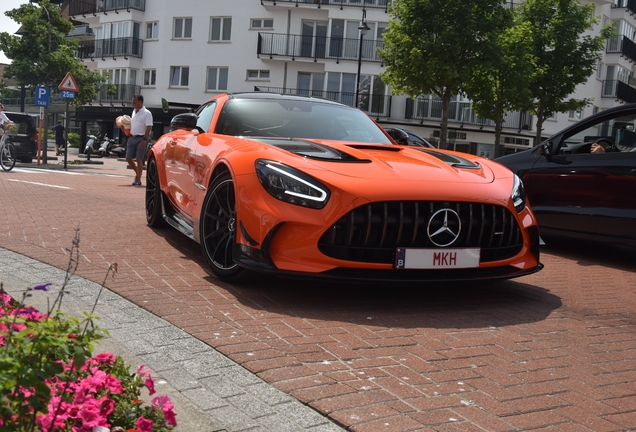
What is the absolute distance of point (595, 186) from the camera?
7316mm

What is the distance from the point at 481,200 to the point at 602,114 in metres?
3.45

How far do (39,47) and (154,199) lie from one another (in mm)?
34949

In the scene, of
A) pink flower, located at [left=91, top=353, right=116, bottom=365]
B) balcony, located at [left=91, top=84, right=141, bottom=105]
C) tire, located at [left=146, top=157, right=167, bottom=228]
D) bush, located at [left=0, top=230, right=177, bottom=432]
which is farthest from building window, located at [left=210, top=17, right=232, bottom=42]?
bush, located at [left=0, top=230, right=177, bottom=432]

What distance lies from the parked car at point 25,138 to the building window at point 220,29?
81.3ft

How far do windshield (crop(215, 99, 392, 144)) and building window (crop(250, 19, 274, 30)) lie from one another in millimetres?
41697

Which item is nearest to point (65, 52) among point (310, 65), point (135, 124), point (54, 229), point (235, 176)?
point (310, 65)

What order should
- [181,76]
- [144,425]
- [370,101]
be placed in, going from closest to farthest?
1. [144,425]
2. [370,101]
3. [181,76]

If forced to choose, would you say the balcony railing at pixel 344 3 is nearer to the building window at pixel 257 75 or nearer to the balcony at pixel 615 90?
the building window at pixel 257 75

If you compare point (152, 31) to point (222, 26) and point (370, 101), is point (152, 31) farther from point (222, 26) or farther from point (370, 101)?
point (370, 101)

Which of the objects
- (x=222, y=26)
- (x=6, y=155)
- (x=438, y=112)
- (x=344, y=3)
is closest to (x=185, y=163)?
(x=6, y=155)

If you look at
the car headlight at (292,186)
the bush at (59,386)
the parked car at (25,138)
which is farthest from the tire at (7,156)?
the bush at (59,386)

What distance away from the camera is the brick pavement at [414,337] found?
2.99 m

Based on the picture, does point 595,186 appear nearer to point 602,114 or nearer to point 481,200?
point 602,114

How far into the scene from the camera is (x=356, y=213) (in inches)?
174
